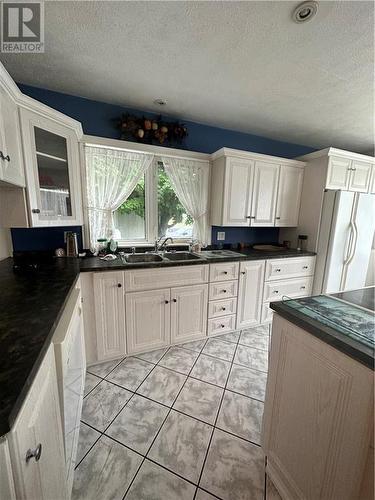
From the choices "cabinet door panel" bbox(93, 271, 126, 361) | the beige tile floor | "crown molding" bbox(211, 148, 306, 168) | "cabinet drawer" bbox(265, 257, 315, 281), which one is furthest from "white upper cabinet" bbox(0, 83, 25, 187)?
"cabinet drawer" bbox(265, 257, 315, 281)

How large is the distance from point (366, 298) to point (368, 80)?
175cm

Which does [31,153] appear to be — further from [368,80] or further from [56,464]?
[368,80]

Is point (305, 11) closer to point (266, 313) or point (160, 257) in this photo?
point (160, 257)

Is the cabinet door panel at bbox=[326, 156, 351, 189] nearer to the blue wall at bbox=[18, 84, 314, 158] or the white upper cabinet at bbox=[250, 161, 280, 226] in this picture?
the white upper cabinet at bbox=[250, 161, 280, 226]

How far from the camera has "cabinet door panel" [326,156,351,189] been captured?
2.52 m

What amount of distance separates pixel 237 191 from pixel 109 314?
6.22ft

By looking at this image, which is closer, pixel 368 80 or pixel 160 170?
pixel 368 80

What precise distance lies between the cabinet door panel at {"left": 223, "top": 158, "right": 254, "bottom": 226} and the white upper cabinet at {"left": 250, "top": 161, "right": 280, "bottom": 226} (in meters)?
0.09

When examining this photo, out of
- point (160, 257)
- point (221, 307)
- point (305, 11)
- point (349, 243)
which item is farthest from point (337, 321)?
point (349, 243)

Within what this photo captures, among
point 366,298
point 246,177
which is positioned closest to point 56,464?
point 366,298

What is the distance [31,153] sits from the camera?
1.52 metres

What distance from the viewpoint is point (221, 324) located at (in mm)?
2334

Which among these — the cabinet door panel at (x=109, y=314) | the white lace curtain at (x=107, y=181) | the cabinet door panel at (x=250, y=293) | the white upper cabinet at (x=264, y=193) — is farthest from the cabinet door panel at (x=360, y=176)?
the cabinet door panel at (x=109, y=314)

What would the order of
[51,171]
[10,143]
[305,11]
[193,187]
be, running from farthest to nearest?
[193,187] → [51,171] → [10,143] → [305,11]
